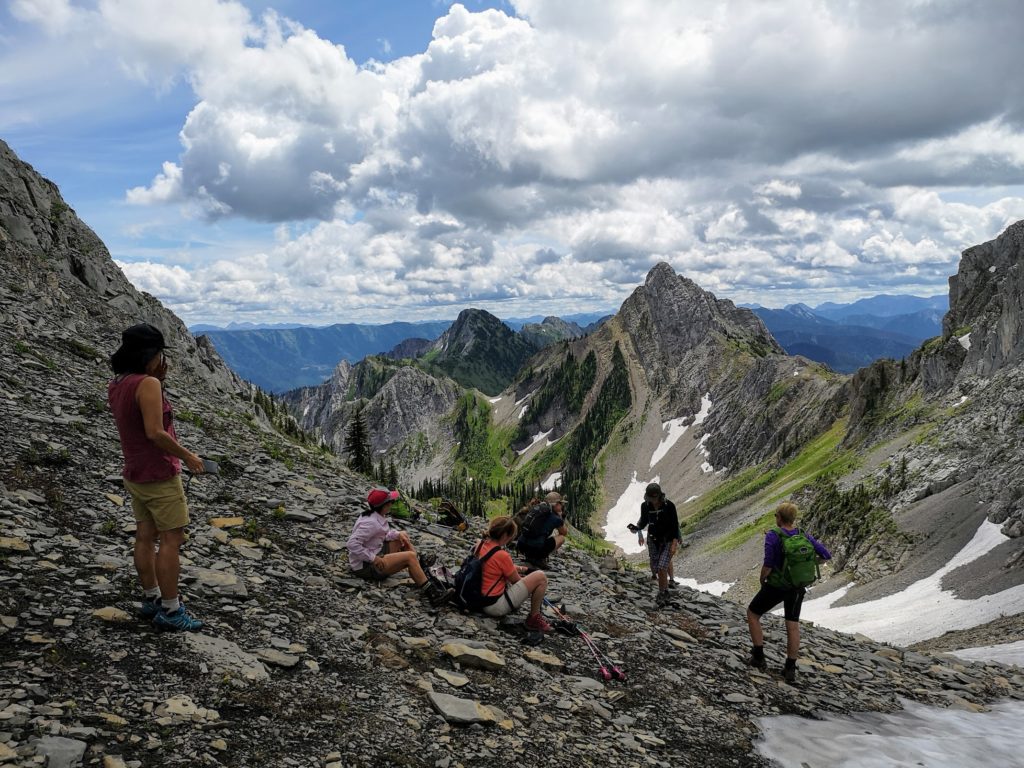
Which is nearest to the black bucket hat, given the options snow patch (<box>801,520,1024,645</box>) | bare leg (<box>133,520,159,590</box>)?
bare leg (<box>133,520,159,590</box>)

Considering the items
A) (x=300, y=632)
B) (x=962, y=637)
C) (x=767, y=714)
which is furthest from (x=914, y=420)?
(x=300, y=632)

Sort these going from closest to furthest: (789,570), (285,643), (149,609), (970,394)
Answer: (149,609)
(285,643)
(789,570)
(970,394)

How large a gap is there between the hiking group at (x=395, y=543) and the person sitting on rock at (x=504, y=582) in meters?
0.02

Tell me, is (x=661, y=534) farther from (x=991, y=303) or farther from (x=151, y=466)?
(x=991, y=303)

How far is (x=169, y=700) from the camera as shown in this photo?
7.05m

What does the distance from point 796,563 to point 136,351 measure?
1318cm

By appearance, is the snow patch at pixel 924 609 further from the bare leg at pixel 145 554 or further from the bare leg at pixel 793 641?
the bare leg at pixel 145 554

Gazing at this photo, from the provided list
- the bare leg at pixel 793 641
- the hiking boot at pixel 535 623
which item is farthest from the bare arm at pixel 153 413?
the bare leg at pixel 793 641

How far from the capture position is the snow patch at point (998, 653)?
2169 cm

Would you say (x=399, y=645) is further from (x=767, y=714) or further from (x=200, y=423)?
(x=200, y=423)

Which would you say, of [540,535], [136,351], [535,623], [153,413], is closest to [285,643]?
[153,413]

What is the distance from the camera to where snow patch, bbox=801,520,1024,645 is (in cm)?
3658

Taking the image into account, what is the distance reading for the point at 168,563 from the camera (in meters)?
8.47

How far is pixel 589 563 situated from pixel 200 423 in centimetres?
1577
